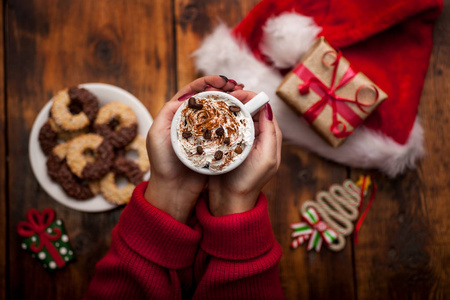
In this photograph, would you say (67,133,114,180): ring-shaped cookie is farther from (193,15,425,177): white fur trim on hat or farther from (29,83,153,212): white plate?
(193,15,425,177): white fur trim on hat

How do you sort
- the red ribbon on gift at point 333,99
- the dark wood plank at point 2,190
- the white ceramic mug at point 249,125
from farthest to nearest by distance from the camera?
1. the dark wood plank at point 2,190
2. the red ribbon on gift at point 333,99
3. the white ceramic mug at point 249,125

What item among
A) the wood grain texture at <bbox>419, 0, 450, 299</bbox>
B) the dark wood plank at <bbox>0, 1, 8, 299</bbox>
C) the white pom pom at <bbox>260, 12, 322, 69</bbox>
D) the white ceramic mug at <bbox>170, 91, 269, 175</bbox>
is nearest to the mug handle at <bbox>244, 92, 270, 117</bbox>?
the white ceramic mug at <bbox>170, 91, 269, 175</bbox>

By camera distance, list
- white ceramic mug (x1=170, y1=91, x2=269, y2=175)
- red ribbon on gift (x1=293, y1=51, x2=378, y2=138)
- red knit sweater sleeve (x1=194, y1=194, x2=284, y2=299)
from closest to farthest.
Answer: white ceramic mug (x1=170, y1=91, x2=269, y2=175), red knit sweater sleeve (x1=194, y1=194, x2=284, y2=299), red ribbon on gift (x1=293, y1=51, x2=378, y2=138)

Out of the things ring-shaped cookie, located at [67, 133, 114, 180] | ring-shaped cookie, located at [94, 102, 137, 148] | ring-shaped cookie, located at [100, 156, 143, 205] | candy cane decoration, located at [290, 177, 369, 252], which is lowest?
candy cane decoration, located at [290, 177, 369, 252]

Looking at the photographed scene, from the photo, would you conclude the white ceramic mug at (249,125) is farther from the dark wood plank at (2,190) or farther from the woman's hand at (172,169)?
the dark wood plank at (2,190)

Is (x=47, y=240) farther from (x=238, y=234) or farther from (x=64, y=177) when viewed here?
(x=238, y=234)

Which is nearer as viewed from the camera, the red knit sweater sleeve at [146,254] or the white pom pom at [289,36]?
the red knit sweater sleeve at [146,254]

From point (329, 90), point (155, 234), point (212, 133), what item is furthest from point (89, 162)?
point (329, 90)

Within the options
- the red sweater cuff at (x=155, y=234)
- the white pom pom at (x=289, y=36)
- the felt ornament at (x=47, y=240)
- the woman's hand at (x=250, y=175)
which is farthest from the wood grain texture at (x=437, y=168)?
the felt ornament at (x=47, y=240)

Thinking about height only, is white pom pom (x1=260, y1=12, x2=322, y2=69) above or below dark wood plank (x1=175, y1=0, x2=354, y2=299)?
above
